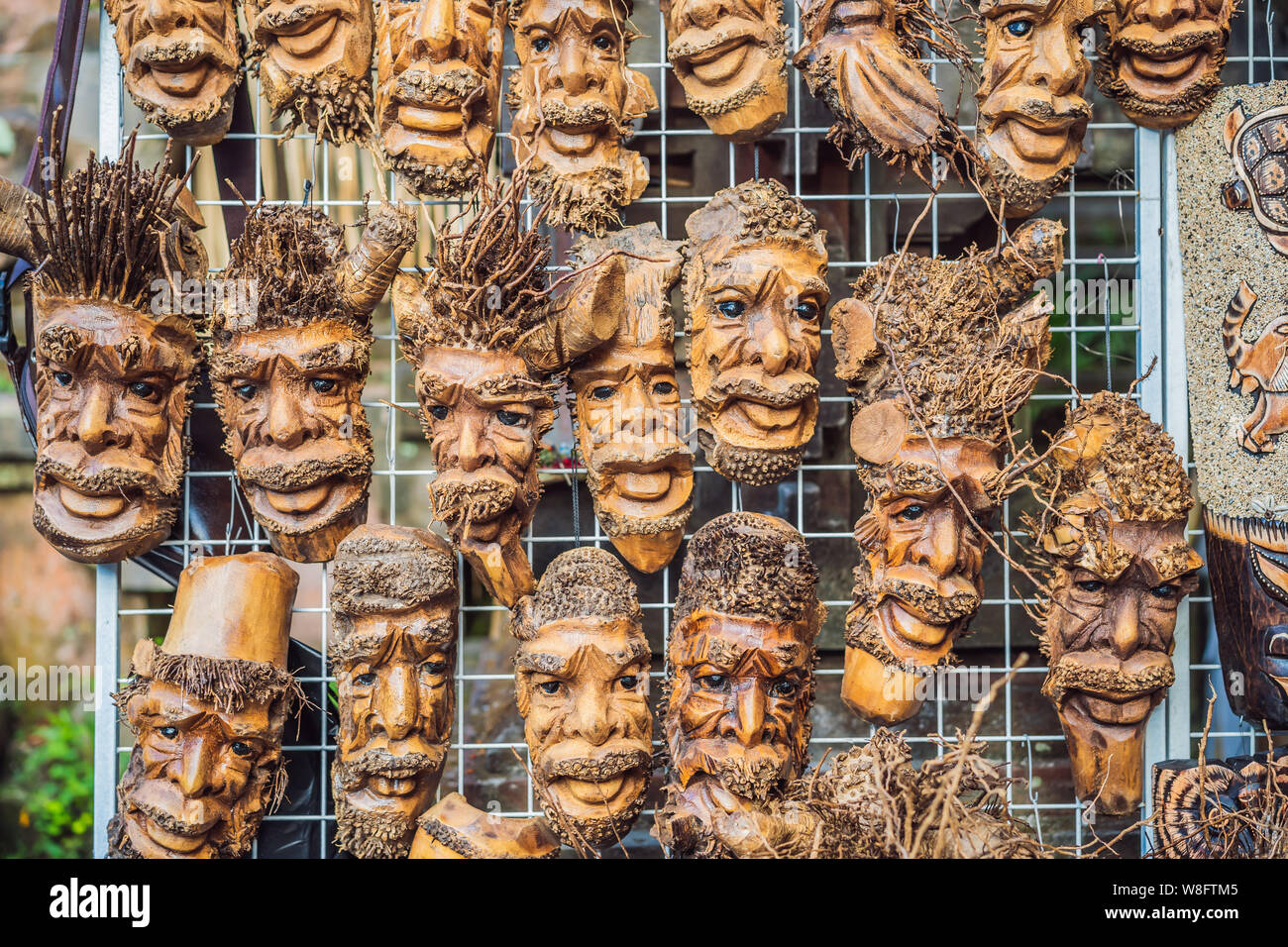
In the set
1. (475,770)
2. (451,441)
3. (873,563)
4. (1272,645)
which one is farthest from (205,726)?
(1272,645)

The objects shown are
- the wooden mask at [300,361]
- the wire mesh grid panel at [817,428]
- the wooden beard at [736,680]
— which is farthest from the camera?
the wire mesh grid panel at [817,428]

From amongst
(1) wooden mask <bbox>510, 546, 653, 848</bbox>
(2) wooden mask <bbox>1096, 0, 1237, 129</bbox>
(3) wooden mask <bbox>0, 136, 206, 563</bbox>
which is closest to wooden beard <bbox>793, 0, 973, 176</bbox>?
(2) wooden mask <bbox>1096, 0, 1237, 129</bbox>

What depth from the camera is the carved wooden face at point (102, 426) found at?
1625 mm

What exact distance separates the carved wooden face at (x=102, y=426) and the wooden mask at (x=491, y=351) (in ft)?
1.36

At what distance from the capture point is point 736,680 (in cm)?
153

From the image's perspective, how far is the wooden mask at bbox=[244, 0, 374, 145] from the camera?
5.31 feet

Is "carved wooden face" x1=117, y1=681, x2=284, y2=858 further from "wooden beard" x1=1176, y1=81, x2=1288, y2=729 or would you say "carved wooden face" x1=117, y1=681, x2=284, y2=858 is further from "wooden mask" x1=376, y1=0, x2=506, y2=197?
"wooden beard" x1=1176, y1=81, x2=1288, y2=729

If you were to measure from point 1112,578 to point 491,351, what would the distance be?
0.93 metres

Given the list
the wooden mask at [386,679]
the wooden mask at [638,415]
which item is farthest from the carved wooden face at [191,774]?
the wooden mask at [638,415]

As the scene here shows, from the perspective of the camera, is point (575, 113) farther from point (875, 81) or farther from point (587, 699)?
point (587, 699)

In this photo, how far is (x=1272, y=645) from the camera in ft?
5.27

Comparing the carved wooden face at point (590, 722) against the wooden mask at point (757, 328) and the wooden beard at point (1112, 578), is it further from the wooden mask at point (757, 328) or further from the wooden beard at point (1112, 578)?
the wooden beard at point (1112, 578)

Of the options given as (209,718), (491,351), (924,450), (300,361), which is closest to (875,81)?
(924,450)

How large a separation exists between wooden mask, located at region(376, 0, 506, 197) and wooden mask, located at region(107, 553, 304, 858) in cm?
62
